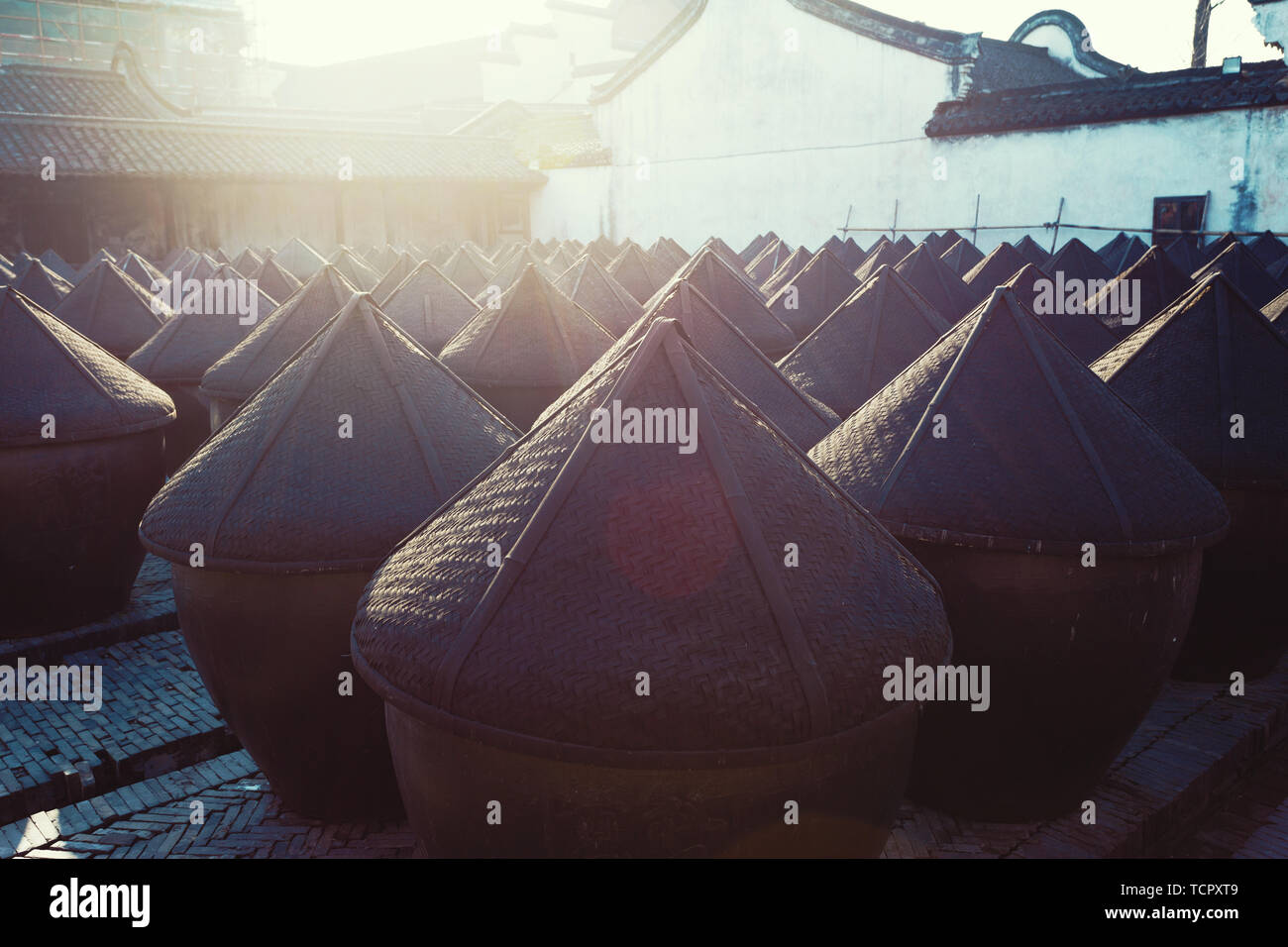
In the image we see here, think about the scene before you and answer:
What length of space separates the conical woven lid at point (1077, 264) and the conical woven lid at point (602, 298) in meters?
4.46

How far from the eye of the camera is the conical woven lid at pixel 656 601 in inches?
95.3

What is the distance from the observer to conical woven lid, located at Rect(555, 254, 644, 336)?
7953 mm

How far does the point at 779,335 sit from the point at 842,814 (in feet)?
17.5

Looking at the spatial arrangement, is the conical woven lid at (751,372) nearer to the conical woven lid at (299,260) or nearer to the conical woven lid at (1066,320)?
the conical woven lid at (1066,320)

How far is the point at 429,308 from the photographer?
7934mm

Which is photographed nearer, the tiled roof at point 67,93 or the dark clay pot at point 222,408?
the dark clay pot at point 222,408

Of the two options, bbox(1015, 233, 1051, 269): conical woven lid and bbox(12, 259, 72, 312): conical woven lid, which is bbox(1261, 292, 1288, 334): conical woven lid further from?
bbox(12, 259, 72, 312): conical woven lid

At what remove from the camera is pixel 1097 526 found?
360cm

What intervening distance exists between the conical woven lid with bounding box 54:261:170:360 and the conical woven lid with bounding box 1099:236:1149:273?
10.2 m

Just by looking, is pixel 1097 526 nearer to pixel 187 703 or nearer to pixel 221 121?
pixel 187 703

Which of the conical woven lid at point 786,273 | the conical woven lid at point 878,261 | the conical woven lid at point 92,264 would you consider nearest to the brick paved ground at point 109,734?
the conical woven lid at point 92,264

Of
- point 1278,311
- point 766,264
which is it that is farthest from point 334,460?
point 766,264

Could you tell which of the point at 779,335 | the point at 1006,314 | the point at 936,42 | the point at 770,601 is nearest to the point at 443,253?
the point at 779,335

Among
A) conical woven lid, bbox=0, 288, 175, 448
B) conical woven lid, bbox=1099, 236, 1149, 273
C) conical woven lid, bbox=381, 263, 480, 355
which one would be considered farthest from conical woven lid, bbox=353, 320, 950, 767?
conical woven lid, bbox=1099, 236, 1149, 273
